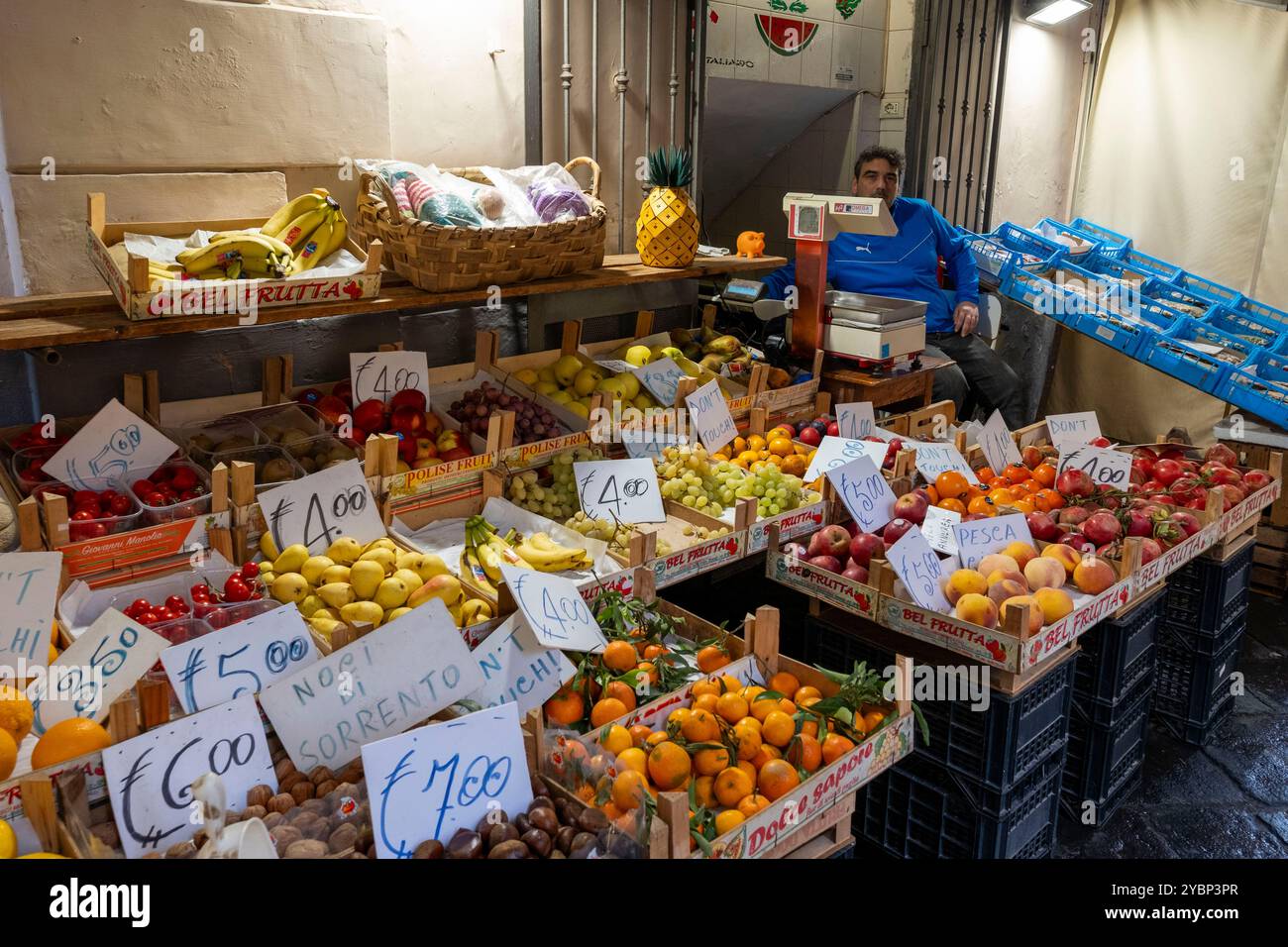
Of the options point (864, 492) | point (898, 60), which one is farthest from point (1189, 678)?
point (898, 60)

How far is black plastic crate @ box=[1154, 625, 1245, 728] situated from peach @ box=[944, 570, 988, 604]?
1.26 meters

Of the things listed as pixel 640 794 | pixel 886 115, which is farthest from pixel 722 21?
pixel 640 794

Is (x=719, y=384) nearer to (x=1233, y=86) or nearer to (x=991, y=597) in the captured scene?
(x=991, y=597)

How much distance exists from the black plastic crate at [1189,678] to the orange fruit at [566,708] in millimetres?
2304

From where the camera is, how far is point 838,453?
3.51 metres

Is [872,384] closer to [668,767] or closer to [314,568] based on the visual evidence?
[314,568]

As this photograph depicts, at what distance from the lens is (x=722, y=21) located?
226 inches

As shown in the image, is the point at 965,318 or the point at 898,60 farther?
the point at 898,60

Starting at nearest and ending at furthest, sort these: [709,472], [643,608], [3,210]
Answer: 1. [643,608]
2. [3,210]
3. [709,472]

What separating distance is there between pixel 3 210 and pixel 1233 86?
7147mm

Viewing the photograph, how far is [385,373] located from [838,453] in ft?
5.06

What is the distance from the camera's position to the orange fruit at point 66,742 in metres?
1.76

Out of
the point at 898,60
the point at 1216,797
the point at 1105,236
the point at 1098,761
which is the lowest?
the point at 1216,797

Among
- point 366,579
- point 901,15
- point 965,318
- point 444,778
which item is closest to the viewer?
point 444,778
